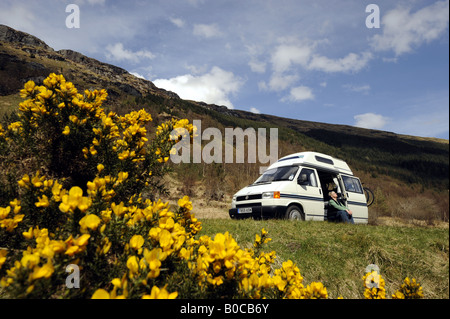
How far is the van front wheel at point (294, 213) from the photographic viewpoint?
6685 mm

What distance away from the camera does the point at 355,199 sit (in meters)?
8.94

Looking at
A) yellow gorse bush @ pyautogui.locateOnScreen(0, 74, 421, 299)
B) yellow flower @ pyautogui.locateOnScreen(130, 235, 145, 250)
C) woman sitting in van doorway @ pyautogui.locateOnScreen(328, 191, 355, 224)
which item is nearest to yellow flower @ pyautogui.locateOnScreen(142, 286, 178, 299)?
yellow gorse bush @ pyautogui.locateOnScreen(0, 74, 421, 299)

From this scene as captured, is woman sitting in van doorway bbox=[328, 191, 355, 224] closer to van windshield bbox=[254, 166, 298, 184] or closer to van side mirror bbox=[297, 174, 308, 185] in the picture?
van side mirror bbox=[297, 174, 308, 185]

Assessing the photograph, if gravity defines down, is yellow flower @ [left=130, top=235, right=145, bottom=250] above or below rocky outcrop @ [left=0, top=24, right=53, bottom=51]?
below

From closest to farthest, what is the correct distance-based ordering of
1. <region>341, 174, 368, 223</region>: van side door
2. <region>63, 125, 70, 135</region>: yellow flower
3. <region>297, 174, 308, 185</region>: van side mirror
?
<region>63, 125, 70, 135</region>: yellow flower, <region>297, 174, 308, 185</region>: van side mirror, <region>341, 174, 368, 223</region>: van side door

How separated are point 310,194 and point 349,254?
9.26 ft

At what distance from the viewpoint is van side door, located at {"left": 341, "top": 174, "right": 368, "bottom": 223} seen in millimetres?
8706

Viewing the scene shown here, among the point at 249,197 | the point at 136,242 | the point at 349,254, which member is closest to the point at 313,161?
the point at 249,197

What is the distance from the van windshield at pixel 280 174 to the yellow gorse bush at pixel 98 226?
206 inches

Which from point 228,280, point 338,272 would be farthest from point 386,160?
point 228,280

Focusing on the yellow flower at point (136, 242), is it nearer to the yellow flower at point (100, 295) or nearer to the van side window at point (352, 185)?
the yellow flower at point (100, 295)

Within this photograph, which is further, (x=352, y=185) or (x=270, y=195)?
(x=352, y=185)

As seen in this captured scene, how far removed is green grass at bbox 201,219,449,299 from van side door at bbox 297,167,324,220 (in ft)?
4.29

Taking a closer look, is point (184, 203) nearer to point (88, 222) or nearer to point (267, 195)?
point (88, 222)
